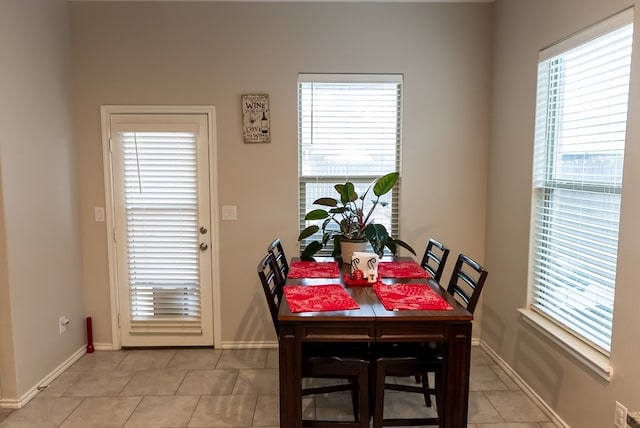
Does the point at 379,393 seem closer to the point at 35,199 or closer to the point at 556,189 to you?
the point at 556,189

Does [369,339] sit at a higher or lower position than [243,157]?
Result: lower

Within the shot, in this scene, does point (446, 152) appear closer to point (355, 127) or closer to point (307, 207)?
point (355, 127)

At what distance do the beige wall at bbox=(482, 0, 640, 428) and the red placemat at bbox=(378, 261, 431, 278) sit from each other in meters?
0.74

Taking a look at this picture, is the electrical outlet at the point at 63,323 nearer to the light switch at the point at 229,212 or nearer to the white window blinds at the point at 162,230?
the white window blinds at the point at 162,230

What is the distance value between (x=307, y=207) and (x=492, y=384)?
190 cm

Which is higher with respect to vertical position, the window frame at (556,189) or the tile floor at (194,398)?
the window frame at (556,189)

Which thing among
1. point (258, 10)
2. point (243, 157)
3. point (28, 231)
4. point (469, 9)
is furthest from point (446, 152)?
point (28, 231)

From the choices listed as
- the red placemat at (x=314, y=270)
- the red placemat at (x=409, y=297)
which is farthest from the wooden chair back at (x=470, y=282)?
the red placemat at (x=314, y=270)

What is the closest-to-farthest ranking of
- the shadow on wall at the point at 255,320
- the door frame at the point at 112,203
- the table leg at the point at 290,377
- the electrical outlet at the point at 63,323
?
the table leg at the point at 290,377 < the electrical outlet at the point at 63,323 < the door frame at the point at 112,203 < the shadow on wall at the point at 255,320

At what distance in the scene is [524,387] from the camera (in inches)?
115

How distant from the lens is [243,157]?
3.52 meters

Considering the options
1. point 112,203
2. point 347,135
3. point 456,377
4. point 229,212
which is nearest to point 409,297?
point 456,377

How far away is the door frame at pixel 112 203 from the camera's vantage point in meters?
3.45

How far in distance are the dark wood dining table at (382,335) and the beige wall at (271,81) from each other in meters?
1.57
